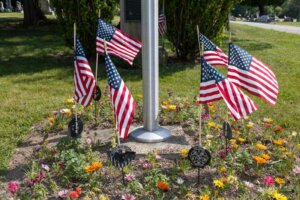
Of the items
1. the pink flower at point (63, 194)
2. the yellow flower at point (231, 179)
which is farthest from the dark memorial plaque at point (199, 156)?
the pink flower at point (63, 194)

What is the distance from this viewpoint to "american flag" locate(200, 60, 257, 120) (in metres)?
3.46

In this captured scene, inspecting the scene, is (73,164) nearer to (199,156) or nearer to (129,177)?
(129,177)

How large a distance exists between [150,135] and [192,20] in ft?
17.0

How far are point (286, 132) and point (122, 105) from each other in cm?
263

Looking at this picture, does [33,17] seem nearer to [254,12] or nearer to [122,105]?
[122,105]

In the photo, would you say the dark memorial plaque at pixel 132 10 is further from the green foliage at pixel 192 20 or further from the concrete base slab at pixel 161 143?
the concrete base slab at pixel 161 143

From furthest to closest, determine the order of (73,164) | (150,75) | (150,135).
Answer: (150,135)
(150,75)
(73,164)

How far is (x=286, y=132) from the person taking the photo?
519 cm

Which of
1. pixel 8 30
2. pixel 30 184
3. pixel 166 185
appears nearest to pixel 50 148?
pixel 30 184

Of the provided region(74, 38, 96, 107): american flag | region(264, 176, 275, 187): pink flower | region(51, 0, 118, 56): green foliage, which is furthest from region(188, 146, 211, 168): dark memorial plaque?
region(51, 0, 118, 56): green foliage

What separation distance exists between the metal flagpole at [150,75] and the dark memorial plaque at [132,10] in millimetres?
4755

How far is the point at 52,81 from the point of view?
796 cm

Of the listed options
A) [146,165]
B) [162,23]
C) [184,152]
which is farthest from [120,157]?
[162,23]

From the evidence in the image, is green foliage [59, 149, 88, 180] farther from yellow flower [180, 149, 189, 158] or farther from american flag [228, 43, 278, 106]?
american flag [228, 43, 278, 106]
